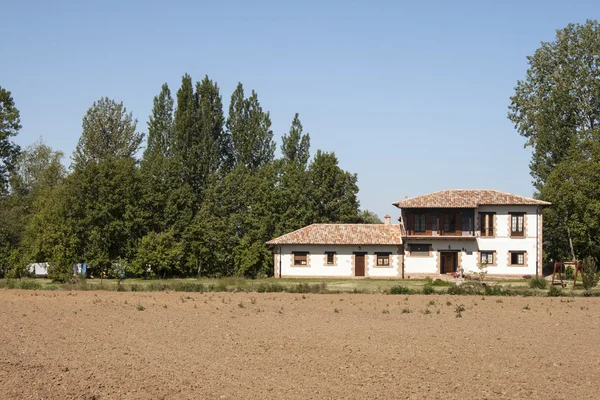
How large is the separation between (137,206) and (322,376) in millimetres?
46001

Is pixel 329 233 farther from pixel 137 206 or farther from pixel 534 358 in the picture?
pixel 534 358

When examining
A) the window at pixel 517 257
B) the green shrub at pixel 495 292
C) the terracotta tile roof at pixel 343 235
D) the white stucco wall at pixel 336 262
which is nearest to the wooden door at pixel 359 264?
Result: the white stucco wall at pixel 336 262

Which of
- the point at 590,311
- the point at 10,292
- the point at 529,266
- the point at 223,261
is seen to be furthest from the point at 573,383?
the point at 223,261

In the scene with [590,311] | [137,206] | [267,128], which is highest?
[267,128]

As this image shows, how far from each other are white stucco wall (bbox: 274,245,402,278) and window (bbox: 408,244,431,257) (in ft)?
3.42

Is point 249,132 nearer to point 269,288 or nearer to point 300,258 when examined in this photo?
point 300,258

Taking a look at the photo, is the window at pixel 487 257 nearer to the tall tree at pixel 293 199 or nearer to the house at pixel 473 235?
the house at pixel 473 235

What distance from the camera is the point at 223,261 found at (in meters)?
62.5

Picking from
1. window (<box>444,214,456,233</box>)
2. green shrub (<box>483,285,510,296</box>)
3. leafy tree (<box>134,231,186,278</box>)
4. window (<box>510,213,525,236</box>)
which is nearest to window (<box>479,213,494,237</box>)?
window (<box>510,213,525,236</box>)

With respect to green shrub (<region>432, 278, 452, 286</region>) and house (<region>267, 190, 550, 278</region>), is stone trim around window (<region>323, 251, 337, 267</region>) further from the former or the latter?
green shrub (<region>432, 278, 452, 286</region>)

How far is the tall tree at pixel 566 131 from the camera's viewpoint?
58688mm

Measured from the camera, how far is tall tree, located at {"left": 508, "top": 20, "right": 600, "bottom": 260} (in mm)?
58688

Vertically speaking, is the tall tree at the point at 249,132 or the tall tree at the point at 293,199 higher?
the tall tree at the point at 249,132

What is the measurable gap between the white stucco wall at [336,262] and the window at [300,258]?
0.82ft
